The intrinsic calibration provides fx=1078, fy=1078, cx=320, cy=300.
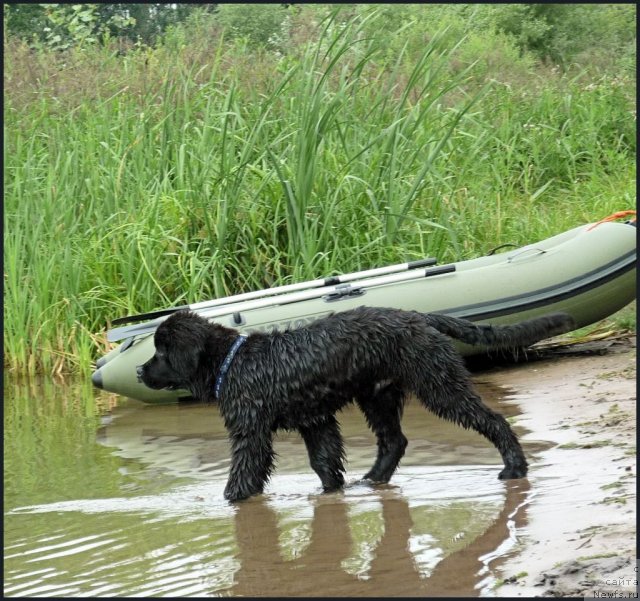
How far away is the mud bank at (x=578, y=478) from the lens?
3375 millimetres

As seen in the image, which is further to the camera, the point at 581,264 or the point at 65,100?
the point at 65,100

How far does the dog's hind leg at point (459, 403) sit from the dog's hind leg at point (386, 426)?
0.26m

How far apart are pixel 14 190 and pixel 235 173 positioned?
6.45 ft

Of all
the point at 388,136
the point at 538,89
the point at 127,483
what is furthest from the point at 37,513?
the point at 538,89

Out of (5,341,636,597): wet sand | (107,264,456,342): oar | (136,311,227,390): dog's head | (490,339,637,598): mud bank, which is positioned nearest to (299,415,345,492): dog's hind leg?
(5,341,636,597): wet sand

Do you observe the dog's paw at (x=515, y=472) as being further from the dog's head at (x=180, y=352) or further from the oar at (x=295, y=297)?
the oar at (x=295, y=297)

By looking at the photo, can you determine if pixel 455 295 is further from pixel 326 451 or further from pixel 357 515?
pixel 357 515

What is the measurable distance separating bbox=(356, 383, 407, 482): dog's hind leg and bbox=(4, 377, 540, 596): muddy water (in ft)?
0.28

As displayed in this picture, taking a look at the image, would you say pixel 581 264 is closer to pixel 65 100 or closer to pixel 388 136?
pixel 388 136

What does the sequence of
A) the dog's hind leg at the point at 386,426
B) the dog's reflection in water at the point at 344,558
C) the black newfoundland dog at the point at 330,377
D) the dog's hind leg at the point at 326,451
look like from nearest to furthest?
1. the dog's reflection in water at the point at 344,558
2. the black newfoundland dog at the point at 330,377
3. the dog's hind leg at the point at 326,451
4. the dog's hind leg at the point at 386,426

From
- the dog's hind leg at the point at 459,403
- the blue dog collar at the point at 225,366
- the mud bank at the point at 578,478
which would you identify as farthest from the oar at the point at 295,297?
the dog's hind leg at the point at 459,403

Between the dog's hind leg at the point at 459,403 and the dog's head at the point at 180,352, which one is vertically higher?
the dog's head at the point at 180,352

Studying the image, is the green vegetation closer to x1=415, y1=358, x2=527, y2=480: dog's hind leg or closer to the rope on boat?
the rope on boat

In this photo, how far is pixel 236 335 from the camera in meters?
5.30
